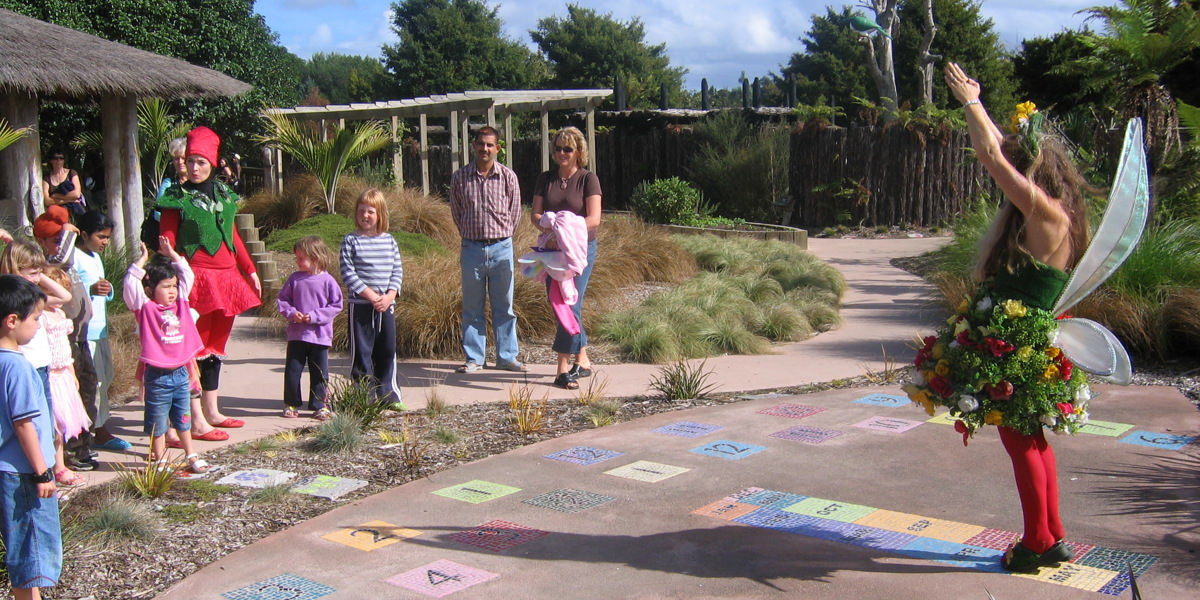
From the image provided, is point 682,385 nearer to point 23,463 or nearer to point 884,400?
point 884,400

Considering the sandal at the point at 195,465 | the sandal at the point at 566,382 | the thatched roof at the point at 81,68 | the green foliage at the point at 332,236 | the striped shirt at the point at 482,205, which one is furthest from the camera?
the green foliage at the point at 332,236

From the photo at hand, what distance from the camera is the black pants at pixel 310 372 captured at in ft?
20.1

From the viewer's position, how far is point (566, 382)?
6.98m

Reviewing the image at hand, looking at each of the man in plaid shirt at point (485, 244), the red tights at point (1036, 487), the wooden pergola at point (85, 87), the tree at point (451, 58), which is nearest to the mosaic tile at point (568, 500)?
the red tights at point (1036, 487)

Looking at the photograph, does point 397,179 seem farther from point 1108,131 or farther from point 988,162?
point 988,162

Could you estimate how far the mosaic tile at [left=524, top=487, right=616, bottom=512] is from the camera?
452 centimetres

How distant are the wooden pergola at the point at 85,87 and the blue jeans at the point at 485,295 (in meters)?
5.30

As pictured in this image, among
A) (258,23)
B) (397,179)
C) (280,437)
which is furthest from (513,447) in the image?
(258,23)

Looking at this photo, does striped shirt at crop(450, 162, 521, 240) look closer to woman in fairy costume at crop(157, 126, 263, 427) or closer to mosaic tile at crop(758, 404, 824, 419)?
woman in fairy costume at crop(157, 126, 263, 427)

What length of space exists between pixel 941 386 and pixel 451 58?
159 ft

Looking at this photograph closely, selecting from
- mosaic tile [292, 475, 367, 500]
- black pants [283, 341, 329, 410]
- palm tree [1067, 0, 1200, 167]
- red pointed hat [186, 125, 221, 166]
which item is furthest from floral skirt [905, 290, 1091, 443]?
palm tree [1067, 0, 1200, 167]

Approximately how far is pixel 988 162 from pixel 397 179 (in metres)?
14.3

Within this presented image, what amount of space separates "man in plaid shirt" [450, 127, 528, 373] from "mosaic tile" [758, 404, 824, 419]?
6.62 feet

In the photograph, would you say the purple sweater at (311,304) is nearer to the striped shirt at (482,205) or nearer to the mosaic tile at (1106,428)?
the striped shirt at (482,205)
